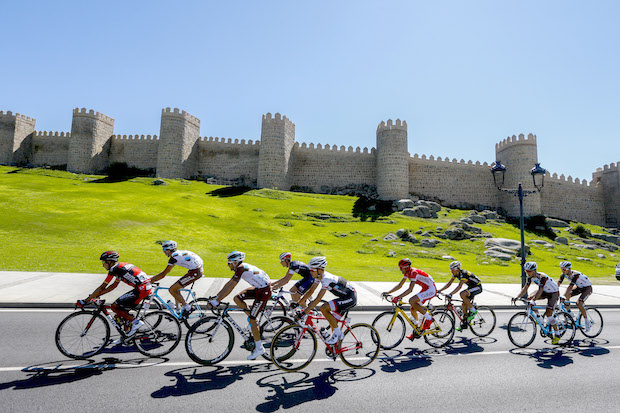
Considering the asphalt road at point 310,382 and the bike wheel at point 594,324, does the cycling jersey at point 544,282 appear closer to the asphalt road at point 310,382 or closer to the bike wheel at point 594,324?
the asphalt road at point 310,382

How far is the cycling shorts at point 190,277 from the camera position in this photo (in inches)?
284

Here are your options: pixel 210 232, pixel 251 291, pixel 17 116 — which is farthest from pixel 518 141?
pixel 17 116

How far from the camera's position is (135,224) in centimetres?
2717

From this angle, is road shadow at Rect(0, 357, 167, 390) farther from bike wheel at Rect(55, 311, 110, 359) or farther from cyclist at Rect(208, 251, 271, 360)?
cyclist at Rect(208, 251, 271, 360)

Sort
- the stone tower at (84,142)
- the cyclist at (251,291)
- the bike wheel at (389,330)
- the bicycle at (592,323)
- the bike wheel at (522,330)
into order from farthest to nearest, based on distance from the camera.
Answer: the stone tower at (84,142)
the bicycle at (592,323)
the bike wheel at (522,330)
the bike wheel at (389,330)
the cyclist at (251,291)

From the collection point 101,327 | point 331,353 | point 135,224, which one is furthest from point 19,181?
point 331,353

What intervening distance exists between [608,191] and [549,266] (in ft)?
145

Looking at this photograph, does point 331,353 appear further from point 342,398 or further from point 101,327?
point 101,327

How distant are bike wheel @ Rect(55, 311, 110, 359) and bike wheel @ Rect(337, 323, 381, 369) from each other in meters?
4.48

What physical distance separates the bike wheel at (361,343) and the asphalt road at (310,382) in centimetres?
27

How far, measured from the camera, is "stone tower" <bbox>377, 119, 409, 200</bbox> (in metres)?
50.2

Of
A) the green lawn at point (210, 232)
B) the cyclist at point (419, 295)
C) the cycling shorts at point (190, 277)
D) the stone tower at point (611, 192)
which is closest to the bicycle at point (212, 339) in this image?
the cycling shorts at point (190, 277)

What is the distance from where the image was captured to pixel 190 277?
7.35 meters

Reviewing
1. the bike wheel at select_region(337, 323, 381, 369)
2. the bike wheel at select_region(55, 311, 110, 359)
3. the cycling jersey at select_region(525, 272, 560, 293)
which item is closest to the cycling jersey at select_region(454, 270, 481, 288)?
the cycling jersey at select_region(525, 272, 560, 293)
